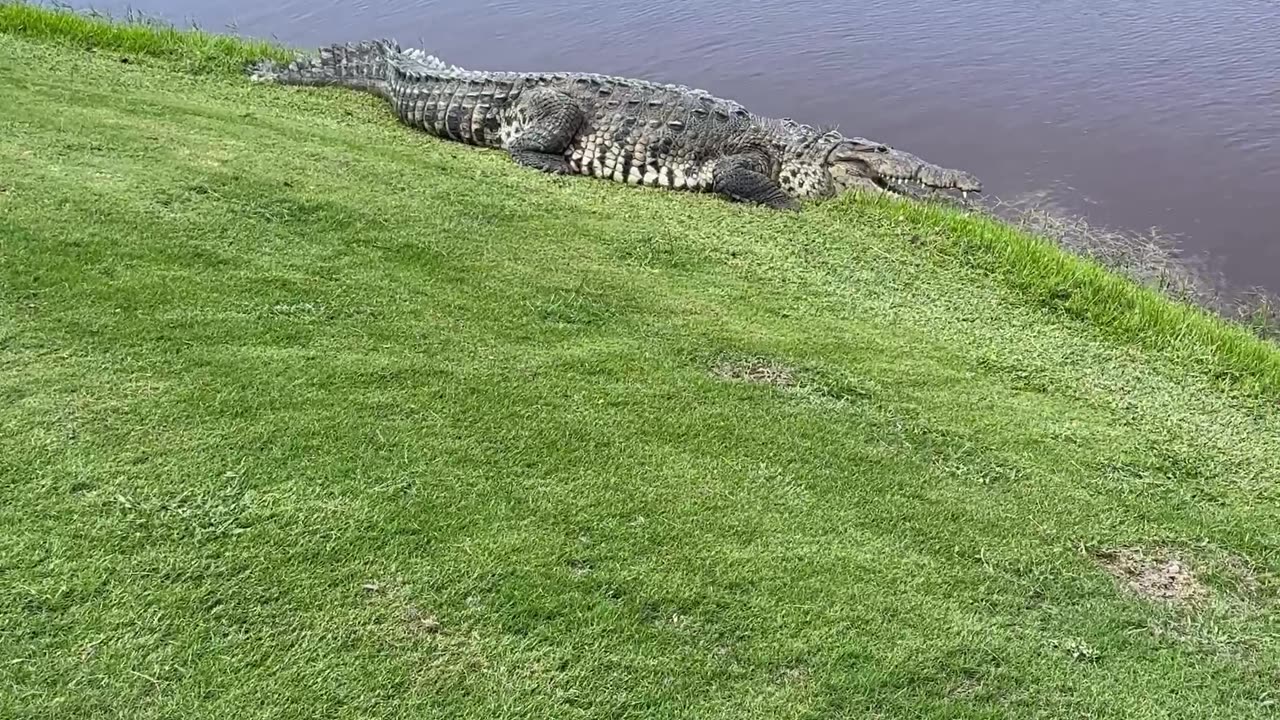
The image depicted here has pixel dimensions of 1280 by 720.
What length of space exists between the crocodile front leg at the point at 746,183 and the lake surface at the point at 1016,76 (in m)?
2.01

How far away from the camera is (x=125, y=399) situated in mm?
3029

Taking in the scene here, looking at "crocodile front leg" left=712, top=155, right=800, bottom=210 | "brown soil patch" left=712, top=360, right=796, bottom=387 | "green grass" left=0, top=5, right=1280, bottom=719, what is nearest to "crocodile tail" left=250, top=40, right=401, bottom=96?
"green grass" left=0, top=5, right=1280, bottom=719

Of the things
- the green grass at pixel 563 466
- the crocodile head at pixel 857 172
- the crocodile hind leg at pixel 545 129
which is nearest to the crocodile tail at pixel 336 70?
the crocodile hind leg at pixel 545 129

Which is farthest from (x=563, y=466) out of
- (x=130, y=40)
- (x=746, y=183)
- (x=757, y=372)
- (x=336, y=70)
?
(x=130, y=40)

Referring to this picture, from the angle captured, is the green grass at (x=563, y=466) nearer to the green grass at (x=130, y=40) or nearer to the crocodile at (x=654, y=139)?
the crocodile at (x=654, y=139)

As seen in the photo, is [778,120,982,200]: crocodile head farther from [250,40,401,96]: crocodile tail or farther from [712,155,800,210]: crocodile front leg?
[250,40,401,96]: crocodile tail

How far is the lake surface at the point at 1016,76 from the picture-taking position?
23.4ft

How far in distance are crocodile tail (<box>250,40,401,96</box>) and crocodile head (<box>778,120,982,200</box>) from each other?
126 inches

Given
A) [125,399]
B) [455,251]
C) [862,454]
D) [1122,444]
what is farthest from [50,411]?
[1122,444]

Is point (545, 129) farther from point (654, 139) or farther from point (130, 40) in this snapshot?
point (130, 40)

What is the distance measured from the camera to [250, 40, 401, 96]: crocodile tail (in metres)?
7.38

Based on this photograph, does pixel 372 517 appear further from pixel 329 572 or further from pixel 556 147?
pixel 556 147

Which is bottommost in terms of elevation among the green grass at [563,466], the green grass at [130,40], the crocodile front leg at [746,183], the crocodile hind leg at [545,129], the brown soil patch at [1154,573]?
the brown soil patch at [1154,573]

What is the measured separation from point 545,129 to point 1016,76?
16.9 feet
